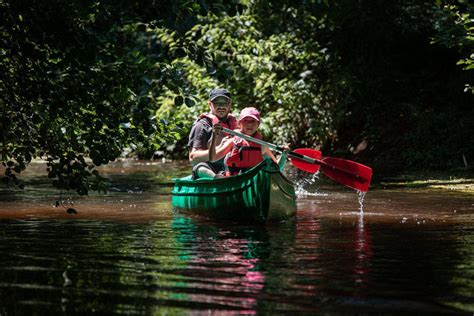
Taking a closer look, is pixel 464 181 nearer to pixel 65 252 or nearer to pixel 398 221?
pixel 398 221

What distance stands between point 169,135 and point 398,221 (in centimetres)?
296

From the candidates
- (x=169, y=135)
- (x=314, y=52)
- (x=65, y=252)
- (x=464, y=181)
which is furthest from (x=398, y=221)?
(x=314, y=52)

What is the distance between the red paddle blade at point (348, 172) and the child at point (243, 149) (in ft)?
2.71

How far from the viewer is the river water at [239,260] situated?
6.08 m

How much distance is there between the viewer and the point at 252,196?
1125cm

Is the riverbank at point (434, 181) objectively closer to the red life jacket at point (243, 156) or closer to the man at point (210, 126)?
the red life jacket at point (243, 156)

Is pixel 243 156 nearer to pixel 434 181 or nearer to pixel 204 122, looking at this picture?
pixel 204 122

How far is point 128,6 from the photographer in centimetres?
809

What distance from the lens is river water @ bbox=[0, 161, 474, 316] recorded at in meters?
6.08

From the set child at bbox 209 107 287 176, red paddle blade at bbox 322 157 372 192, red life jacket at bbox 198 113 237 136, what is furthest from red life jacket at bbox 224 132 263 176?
red paddle blade at bbox 322 157 372 192

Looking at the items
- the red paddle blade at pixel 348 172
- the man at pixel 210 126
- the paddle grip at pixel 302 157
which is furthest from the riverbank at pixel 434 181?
the man at pixel 210 126

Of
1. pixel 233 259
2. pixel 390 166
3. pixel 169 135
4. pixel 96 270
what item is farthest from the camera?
pixel 390 166

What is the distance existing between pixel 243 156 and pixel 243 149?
93 millimetres

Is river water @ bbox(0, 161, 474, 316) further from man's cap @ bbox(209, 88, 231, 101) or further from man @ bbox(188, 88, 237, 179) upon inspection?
man's cap @ bbox(209, 88, 231, 101)
